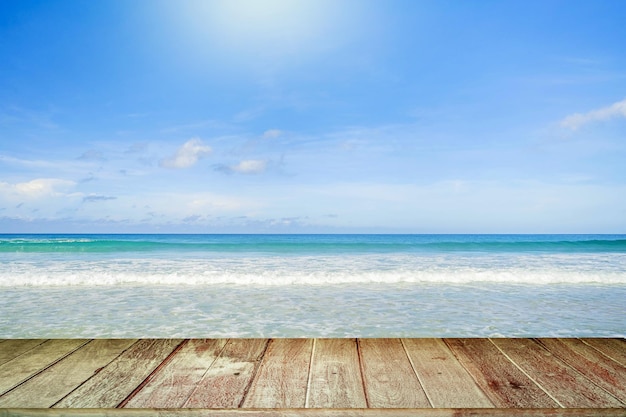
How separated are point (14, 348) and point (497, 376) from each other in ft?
9.06

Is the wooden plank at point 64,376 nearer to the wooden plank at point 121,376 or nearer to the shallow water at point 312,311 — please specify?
the wooden plank at point 121,376

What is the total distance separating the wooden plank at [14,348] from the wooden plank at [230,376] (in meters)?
1.18

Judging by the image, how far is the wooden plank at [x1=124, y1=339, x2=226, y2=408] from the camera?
6.24 feet

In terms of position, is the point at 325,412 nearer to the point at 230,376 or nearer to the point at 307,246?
the point at 230,376

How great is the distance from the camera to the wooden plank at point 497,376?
189 cm

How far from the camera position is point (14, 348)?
267cm

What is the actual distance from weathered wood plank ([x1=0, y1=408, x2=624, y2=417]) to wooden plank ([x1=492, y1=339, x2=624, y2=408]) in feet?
0.27

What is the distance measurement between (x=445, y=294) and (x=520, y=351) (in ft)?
14.3

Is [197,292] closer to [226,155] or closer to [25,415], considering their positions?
[25,415]

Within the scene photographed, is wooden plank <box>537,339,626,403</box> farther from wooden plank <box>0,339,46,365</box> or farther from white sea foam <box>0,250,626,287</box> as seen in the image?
white sea foam <box>0,250,626,287</box>

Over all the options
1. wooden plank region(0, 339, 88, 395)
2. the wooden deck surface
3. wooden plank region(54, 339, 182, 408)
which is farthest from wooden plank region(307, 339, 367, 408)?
wooden plank region(0, 339, 88, 395)

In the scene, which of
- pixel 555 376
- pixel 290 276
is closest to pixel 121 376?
pixel 555 376

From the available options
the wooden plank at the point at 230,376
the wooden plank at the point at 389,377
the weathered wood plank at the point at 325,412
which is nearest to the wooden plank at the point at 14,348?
the weathered wood plank at the point at 325,412

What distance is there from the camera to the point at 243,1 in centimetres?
919
